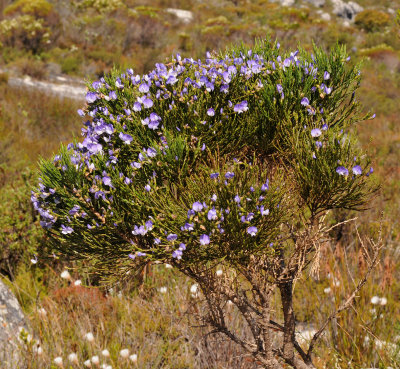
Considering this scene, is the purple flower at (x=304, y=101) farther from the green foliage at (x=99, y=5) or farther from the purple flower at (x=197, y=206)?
Answer: the green foliage at (x=99, y=5)

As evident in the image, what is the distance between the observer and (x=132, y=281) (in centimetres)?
448

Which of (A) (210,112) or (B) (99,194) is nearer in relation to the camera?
(B) (99,194)

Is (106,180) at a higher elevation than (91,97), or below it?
below

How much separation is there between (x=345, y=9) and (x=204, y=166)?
42946 mm

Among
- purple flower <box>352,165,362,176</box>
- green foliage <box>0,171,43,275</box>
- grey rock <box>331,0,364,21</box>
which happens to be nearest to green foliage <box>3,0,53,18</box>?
green foliage <box>0,171,43,275</box>

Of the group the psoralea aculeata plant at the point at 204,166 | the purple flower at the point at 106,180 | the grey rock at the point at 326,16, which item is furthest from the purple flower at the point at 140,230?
the grey rock at the point at 326,16

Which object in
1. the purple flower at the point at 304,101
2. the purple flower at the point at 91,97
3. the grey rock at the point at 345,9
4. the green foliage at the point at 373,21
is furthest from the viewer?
the grey rock at the point at 345,9

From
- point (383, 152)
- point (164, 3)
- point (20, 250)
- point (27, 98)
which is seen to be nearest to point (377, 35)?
point (164, 3)

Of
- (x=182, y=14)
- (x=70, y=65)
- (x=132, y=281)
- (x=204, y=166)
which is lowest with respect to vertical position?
(x=70, y=65)

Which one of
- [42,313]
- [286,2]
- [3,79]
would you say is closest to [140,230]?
[42,313]

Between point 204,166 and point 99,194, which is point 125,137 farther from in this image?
point 204,166

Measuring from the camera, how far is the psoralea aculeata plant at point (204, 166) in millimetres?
1850

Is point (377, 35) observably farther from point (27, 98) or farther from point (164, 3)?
point (27, 98)

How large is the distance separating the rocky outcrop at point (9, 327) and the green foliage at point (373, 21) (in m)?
33.5
